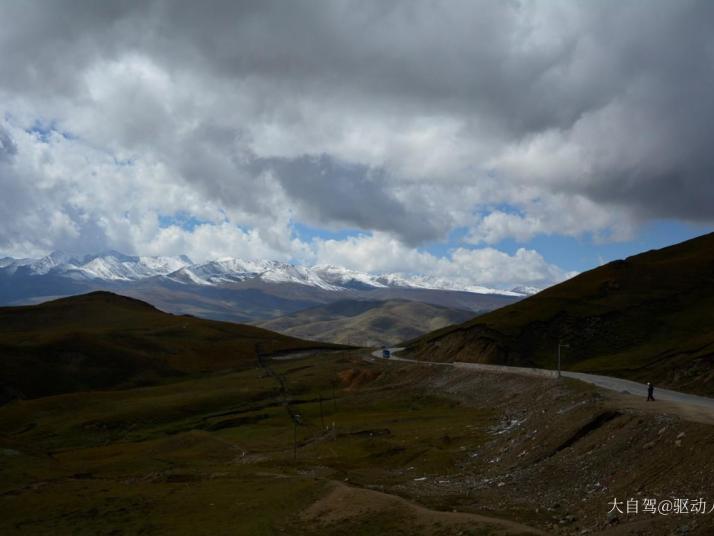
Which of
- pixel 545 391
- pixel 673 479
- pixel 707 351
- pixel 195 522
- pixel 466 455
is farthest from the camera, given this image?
pixel 707 351

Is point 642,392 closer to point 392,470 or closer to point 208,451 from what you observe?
point 392,470

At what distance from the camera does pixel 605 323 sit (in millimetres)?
153250

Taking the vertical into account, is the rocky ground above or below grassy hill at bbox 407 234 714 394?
below

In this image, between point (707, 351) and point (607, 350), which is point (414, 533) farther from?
point (607, 350)

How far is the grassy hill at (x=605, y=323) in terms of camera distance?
454 feet

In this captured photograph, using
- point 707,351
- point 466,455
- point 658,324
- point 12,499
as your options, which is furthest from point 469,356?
point 12,499

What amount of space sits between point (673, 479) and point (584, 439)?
14141 mm

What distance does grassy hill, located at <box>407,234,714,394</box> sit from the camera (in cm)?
13838

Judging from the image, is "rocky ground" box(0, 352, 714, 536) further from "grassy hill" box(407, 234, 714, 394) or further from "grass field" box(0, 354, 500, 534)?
"grassy hill" box(407, 234, 714, 394)

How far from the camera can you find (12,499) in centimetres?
5234

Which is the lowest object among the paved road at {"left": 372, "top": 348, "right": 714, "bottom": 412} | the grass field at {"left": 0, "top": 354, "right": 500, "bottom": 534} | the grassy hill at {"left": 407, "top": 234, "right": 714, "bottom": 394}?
the grass field at {"left": 0, "top": 354, "right": 500, "bottom": 534}

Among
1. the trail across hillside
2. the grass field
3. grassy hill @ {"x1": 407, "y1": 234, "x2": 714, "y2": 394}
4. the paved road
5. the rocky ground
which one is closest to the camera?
the rocky ground

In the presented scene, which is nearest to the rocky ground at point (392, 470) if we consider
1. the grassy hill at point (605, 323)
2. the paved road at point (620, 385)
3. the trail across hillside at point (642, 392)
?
the trail across hillside at point (642, 392)

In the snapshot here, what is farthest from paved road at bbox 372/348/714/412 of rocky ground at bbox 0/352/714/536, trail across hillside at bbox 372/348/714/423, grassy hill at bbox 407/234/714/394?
grassy hill at bbox 407/234/714/394
